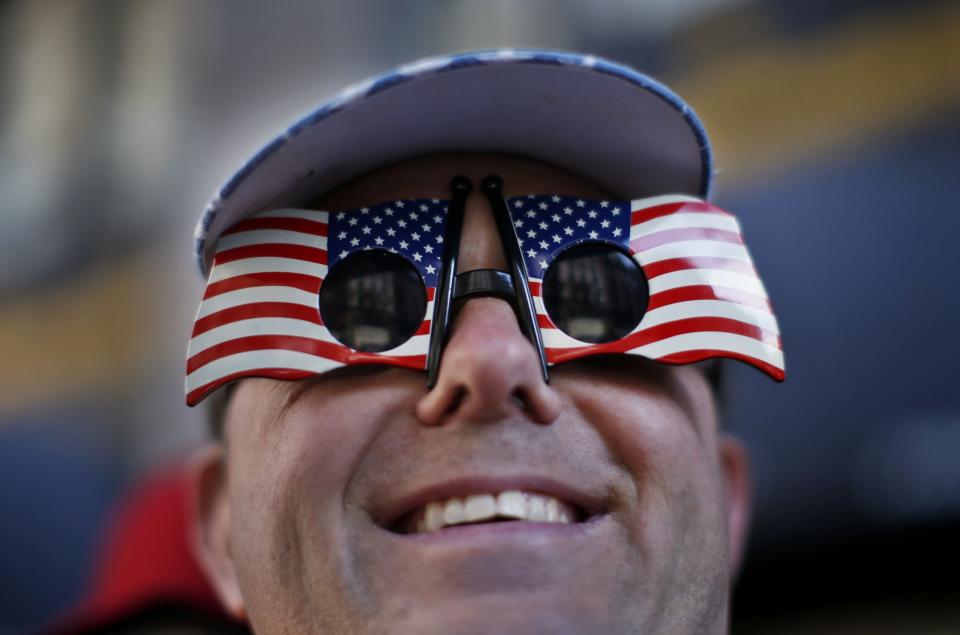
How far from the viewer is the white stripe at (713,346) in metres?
0.98

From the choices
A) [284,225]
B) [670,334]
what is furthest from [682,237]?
[284,225]

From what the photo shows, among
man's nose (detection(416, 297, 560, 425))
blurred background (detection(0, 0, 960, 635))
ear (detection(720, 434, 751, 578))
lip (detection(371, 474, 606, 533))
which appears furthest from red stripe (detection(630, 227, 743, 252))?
blurred background (detection(0, 0, 960, 635))

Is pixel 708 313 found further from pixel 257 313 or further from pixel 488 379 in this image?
pixel 257 313

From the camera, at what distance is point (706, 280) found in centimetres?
104

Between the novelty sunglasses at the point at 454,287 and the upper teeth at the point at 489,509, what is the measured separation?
0.48 ft

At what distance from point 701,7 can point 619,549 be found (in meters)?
2.30

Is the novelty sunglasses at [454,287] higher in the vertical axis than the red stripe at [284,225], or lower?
lower

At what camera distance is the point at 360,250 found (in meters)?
1.00

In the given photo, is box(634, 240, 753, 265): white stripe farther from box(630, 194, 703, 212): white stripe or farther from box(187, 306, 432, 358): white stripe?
box(187, 306, 432, 358): white stripe

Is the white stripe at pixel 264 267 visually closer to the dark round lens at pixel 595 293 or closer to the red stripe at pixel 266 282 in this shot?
the red stripe at pixel 266 282

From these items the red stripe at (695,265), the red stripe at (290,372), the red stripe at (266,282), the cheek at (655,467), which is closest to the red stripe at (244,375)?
the red stripe at (290,372)

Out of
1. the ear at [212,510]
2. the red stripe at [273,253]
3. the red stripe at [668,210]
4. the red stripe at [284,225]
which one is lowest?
the ear at [212,510]

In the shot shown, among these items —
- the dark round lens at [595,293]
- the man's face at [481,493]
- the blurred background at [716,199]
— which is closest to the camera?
the man's face at [481,493]

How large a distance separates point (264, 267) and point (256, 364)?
128mm
